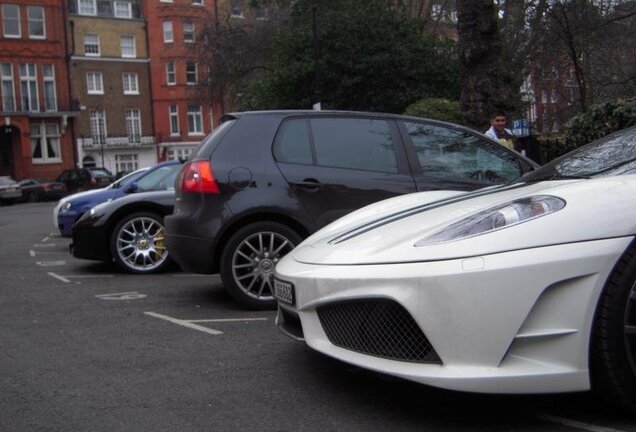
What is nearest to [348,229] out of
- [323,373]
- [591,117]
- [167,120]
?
[323,373]

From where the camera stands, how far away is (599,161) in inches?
143

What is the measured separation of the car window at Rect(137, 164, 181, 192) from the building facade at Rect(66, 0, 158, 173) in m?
39.4

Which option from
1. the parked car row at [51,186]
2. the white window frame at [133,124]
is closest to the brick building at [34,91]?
the white window frame at [133,124]

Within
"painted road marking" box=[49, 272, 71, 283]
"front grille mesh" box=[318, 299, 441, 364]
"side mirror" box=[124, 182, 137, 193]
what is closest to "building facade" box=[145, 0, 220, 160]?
"side mirror" box=[124, 182, 137, 193]

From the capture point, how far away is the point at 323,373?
152 inches

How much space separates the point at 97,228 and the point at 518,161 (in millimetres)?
4739

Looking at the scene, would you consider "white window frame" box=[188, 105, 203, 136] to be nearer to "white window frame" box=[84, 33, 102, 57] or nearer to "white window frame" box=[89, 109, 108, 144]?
"white window frame" box=[89, 109, 108, 144]

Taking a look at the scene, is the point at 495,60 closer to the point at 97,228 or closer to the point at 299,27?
the point at 97,228

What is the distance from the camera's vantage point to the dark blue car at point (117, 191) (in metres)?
9.74

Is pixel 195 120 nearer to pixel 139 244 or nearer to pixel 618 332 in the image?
pixel 139 244

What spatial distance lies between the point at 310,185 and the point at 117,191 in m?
5.44

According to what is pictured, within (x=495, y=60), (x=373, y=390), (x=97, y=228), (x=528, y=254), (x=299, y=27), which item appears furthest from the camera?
(x=299, y=27)

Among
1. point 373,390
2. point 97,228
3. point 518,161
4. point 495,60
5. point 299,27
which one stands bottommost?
point 373,390

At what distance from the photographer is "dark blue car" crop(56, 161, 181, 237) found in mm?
9742
